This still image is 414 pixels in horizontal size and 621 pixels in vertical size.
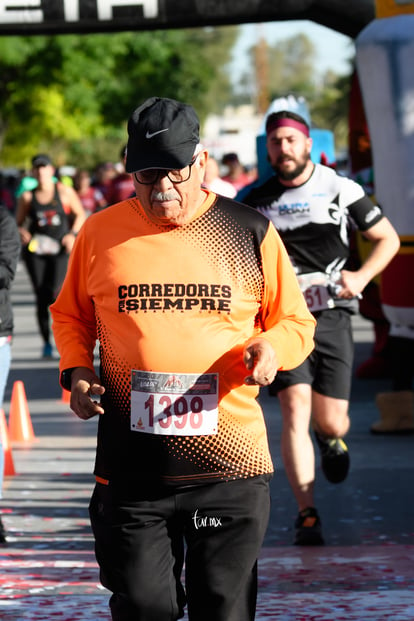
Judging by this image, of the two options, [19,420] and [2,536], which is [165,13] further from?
[2,536]

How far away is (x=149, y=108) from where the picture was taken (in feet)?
12.6

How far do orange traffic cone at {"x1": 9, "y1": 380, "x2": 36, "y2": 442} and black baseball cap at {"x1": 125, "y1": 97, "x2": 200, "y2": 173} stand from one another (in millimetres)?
5805

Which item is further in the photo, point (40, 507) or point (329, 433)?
point (40, 507)

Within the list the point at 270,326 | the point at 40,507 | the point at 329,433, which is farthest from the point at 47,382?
the point at 270,326

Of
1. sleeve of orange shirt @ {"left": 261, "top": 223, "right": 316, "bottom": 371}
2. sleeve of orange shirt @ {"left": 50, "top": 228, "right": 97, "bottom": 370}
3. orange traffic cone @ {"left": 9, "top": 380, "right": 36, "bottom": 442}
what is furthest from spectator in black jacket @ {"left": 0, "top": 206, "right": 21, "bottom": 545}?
sleeve of orange shirt @ {"left": 261, "top": 223, "right": 316, "bottom": 371}

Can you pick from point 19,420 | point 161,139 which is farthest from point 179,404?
point 19,420

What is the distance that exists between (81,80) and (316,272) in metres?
40.0

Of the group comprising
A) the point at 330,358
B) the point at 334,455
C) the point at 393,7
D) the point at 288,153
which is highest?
the point at 393,7

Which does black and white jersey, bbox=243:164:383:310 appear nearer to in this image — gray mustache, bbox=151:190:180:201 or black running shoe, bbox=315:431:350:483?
black running shoe, bbox=315:431:350:483

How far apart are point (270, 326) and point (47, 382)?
8574mm

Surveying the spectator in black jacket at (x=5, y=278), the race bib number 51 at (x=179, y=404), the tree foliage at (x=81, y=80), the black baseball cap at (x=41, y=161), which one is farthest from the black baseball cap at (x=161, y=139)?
the tree foliage at (x=81, y=80)

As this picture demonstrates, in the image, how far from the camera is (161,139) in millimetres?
3725

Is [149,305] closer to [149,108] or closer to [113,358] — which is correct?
[113,358]

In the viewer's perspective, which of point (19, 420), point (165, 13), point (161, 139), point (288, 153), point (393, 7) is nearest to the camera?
point (161, 139)
